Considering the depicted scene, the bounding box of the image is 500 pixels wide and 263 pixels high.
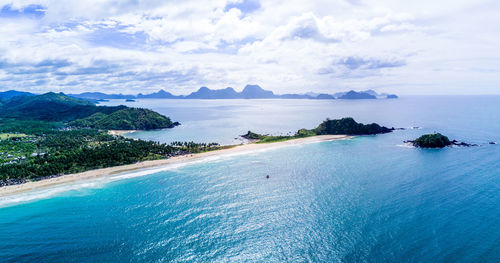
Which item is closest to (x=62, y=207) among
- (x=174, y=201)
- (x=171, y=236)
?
(x=174, y=201)

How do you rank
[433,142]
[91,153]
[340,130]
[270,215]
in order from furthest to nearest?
[340,130] → [433,142] → [91,153] → [270,215]

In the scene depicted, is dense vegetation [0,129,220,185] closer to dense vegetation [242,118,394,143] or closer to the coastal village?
the coastal village

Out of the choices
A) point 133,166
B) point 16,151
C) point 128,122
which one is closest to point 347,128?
point 133,166

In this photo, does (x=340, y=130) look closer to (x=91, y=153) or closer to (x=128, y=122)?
(x=91, y=153)

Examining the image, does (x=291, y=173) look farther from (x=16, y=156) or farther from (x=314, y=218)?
(x=16, y=156)

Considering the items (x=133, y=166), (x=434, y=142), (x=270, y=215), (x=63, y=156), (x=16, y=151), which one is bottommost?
(x=270, y=215)
